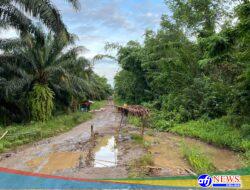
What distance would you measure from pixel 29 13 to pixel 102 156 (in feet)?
19.0

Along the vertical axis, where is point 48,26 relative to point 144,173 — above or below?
above

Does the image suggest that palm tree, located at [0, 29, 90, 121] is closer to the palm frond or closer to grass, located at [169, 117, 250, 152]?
the palm frond

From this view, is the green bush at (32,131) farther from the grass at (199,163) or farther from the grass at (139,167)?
the grass at (199,163)

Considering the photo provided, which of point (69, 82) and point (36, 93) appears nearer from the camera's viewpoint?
point (36, 93)

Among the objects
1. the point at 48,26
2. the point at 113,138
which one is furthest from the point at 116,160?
the point at 48,26

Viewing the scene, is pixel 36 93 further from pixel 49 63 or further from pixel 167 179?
pixel 167 179

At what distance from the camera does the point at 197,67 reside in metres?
20.2

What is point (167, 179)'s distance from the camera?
15.6ft

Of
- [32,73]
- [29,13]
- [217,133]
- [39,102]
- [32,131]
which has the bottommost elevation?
[32,131]

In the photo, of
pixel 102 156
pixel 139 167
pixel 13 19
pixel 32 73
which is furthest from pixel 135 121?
pixel 139 167

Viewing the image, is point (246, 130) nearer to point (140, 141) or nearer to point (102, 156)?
point (140, 141)

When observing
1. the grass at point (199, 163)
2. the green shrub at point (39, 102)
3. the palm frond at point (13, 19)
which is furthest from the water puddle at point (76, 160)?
the green shrub at point (39, 102)

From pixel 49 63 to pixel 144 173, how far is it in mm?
13363

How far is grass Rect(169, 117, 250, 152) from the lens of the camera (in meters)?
11.7
